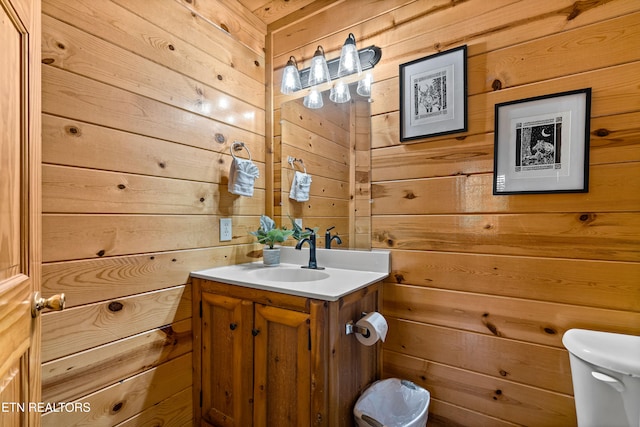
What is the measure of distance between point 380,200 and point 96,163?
1.23 metres

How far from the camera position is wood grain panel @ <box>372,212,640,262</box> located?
3.51ft

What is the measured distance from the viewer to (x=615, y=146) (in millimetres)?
1062

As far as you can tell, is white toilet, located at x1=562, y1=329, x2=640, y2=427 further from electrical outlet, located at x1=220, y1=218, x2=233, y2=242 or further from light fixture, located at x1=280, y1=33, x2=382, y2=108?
electrical outlet, located at x1=220, y1=218, x2=233, y2=242

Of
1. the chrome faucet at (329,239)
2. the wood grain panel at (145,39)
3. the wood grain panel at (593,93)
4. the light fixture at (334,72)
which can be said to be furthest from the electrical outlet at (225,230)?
the wood grain panel at (593,93)

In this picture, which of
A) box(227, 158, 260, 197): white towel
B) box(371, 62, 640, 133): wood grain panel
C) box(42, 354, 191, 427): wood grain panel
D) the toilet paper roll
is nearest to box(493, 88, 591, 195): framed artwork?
box(371, 62, 640, 133): wood grain panel

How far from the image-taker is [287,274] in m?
1.64

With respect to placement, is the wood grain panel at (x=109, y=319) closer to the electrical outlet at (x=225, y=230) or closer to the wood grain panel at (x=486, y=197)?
the electrical outlet at (x=225, y=230)

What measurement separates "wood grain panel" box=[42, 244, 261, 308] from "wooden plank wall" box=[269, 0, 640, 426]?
37.5 inches

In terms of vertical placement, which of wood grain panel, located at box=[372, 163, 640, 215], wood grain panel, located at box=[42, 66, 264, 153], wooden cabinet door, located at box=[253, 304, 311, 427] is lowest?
wooden cabinet door, located at box=[253, 304, 311, 427]

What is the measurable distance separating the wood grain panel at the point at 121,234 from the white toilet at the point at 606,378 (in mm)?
1579

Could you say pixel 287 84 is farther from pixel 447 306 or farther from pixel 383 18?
pixel 447 306

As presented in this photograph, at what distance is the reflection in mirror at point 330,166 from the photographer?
1.61 metres

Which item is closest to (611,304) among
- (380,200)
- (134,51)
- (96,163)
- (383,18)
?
(380,200)

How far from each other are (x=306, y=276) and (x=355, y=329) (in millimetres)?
450
